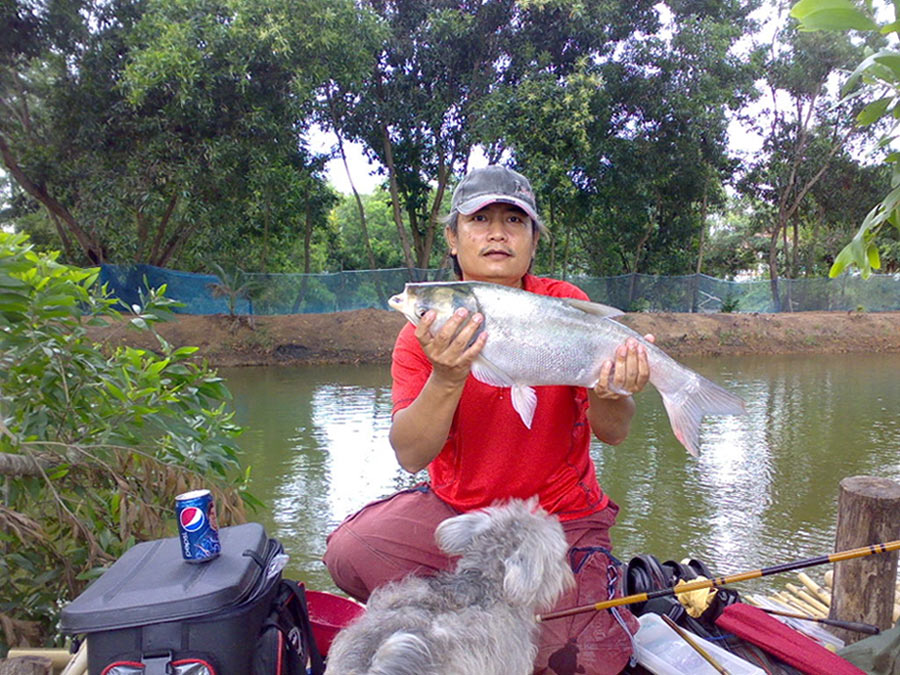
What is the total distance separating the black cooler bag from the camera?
69.7 inches

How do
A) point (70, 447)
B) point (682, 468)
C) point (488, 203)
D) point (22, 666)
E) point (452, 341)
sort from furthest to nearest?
point (682, 468), point (70, 447), point (488, 203), point (452, 341), point (22, 666)

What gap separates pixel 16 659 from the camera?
2.01 m

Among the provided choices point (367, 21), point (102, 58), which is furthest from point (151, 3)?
point (367, 21)

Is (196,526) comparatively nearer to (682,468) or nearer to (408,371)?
(408,371)

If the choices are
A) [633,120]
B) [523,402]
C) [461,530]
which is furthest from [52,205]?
[461,530]

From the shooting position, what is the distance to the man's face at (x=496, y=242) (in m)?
2.55

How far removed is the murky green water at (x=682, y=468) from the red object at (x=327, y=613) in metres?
1.72

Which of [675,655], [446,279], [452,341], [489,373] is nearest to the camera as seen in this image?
[452,341]

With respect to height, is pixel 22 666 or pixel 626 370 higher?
pixel 626 370

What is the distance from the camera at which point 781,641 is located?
2.55 metres

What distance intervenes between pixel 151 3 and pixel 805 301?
61.2 ft

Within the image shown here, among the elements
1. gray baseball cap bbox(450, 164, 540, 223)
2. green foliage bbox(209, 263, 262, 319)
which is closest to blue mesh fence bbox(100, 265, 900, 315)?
green foliage bbox(209, 263, 262, 319)

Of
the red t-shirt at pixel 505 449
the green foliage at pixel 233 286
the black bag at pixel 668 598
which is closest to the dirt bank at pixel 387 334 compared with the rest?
the green foliage at pixel 233 286

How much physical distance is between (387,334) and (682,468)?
10.2m
